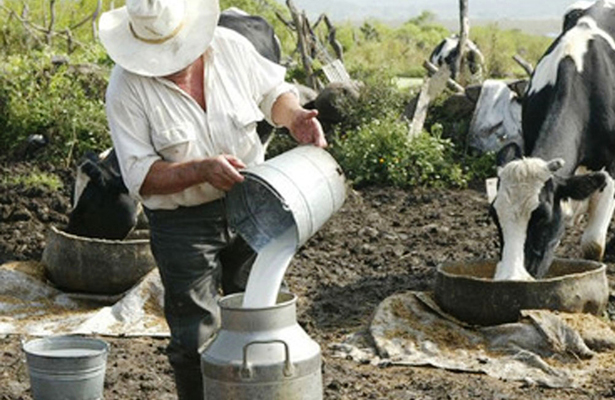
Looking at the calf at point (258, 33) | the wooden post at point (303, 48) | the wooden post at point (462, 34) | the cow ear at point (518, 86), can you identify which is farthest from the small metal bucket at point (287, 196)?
the wooden post at point (462, 34)

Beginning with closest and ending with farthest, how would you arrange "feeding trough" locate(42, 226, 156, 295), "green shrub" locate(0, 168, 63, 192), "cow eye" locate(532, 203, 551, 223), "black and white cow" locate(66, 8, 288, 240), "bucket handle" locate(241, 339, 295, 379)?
"bucket handle" locate(241, 339, 295, 379)
"cow eye" locate(532, 203, 551, 223)
"feeding trough" locate(42, 226, 156, 295)
"black and white cow" locate(66, 8, 288, 240)
"green shrub" locate(0, 168, 63, 192)

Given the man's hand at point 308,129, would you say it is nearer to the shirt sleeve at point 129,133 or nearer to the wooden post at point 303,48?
the shirt sleeve at point 129,133

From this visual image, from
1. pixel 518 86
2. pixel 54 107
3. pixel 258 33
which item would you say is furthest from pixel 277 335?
pixel 518 86

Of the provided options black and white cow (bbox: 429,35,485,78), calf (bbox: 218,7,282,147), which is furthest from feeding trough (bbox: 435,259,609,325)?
black and white cow (bbox: 429,35,485,78)

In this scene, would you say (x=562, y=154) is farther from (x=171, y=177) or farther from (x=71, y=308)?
(x=171, y=177)

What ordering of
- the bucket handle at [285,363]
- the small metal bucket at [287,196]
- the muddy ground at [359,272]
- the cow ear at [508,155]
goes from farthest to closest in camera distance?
the cow ear at [508,155] → the muddy ground at [359,272] → the small metal bucket at [287,196] → the bucket handle at [285,363]

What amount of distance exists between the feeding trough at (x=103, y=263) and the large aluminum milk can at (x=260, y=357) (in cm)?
339

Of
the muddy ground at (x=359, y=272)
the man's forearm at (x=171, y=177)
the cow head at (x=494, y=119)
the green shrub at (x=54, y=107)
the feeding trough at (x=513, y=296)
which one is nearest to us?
the man's forearm at (x=171, y=177)

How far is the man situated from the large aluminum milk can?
444 millimetres

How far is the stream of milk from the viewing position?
417 centimetres

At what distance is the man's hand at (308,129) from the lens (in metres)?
4.52

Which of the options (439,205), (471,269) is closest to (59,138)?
(439,205)

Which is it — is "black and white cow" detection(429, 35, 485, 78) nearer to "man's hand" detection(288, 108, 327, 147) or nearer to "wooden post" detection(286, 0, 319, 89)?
"wooden post" detection(286, 0, 319, 89)

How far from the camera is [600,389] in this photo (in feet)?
18.7
